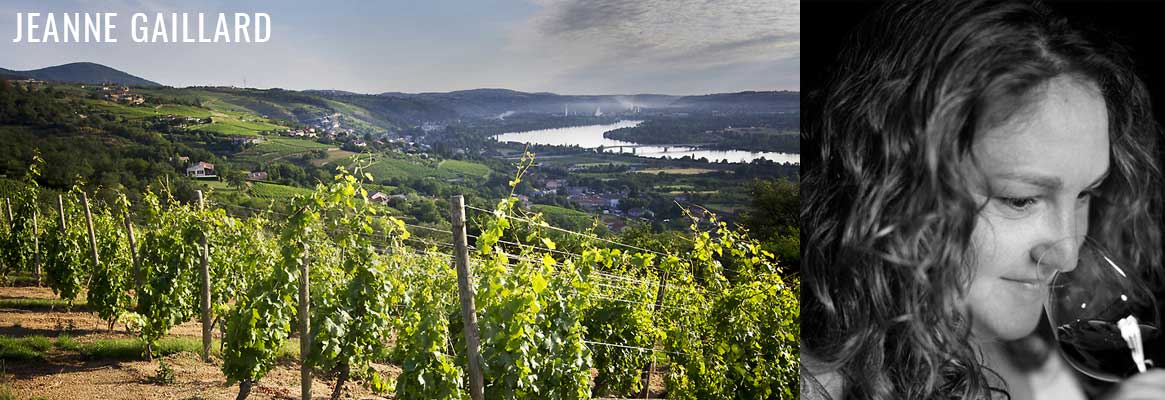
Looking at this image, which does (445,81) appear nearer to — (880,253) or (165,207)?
(165,207)

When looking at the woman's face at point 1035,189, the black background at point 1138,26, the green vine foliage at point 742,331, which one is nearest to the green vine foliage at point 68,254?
the green vine foliage at point 742,331

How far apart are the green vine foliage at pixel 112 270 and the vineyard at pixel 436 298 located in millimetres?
11

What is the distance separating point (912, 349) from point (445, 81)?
242cm

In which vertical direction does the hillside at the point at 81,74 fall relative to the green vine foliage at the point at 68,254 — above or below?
above

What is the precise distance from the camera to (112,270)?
161 inches

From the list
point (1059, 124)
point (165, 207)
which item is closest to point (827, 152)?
point (1059, 124)

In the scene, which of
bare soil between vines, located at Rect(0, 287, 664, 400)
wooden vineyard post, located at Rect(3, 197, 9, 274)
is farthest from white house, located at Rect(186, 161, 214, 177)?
wooden vineyard post, located at Rect(3, 197, 9, 274)

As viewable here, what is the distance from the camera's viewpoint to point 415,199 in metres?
3.40

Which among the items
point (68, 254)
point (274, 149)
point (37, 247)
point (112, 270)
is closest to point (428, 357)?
point (274, 149)

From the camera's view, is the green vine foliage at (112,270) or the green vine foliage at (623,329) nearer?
the green vine foliage at (623,329)

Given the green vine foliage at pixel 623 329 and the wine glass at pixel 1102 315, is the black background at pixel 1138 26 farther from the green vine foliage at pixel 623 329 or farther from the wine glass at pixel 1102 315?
the green vine foliage at pixel 623 329

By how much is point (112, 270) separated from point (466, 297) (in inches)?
115

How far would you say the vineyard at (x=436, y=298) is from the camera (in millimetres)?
2320

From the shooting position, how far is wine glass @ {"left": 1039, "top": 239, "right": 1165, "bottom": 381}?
2.11 m
